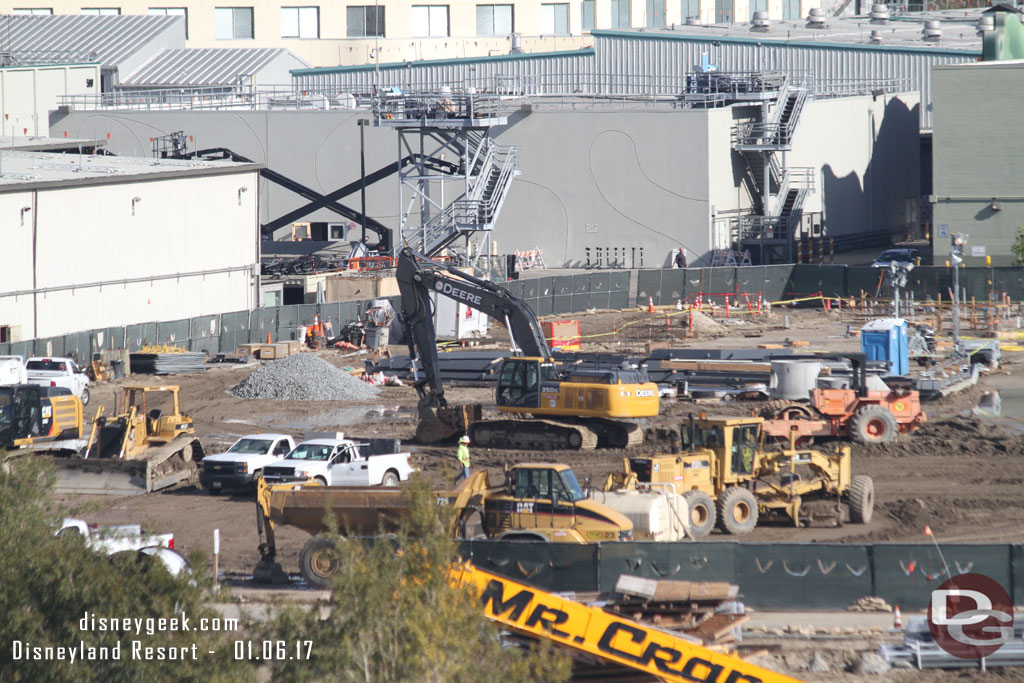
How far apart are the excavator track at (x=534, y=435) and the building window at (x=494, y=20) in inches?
2600

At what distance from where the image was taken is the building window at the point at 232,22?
90688mm

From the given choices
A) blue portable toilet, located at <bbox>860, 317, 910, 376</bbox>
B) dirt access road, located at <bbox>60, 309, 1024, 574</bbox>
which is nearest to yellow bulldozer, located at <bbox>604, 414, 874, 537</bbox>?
dirt access road, located at <bbox>60, 309, 1024, 574</bbox>

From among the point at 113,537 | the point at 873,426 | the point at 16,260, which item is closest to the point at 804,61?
the point at 16,260

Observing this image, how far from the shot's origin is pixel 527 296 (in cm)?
5350

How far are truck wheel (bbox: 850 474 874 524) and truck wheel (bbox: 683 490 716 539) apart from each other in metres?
2.89

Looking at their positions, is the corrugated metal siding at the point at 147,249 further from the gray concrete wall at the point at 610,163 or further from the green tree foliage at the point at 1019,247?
the green tree foliage at the point at 1019,247

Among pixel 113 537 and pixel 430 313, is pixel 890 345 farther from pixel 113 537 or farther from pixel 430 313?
pixel 113 537

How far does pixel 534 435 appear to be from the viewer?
104ft

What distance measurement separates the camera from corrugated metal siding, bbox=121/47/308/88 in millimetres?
82062

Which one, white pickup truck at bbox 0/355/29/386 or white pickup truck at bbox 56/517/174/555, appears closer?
white pickup truck at bbox 56/517/174/555

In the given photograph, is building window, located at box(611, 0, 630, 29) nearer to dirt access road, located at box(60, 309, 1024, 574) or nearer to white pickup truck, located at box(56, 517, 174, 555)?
dirt access road, located at box(60, 309, 1024, 574)

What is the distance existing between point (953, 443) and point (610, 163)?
36076 millimetres

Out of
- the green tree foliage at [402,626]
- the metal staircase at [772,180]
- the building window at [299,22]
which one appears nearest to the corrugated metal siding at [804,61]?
the metal staircase at [772,180]

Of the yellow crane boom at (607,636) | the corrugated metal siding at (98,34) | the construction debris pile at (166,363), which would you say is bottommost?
the yellow crane boom at (607,636)
